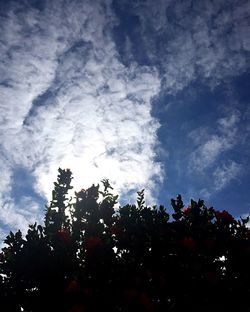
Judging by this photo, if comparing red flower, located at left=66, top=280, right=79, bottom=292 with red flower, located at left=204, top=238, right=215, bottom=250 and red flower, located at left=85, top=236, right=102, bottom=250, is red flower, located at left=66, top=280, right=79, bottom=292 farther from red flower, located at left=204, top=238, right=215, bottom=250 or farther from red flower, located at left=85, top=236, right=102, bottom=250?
red flower, located at left=204, top=238, right=215, bottom=250

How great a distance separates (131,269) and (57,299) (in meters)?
2.20

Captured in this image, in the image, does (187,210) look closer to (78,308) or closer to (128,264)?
(128,264)

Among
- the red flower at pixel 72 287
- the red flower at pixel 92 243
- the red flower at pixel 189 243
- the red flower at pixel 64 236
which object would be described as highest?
the red flower at pixel 189 243

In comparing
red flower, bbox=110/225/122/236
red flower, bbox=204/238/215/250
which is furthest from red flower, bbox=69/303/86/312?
red flower, bbox=204/238/215/250

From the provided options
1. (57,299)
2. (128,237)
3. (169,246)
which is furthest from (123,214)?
(57,299)

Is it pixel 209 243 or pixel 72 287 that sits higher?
pixel 209 243

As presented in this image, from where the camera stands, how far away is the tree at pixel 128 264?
8367mm


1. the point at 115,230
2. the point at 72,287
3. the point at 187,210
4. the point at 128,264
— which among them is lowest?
the point at 72,287

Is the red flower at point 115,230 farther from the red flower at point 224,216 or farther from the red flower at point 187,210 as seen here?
the red flower at point 224,216

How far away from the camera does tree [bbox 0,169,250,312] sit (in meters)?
8.37

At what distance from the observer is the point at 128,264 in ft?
29.7

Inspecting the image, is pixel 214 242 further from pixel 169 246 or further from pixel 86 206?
pixel 86 206

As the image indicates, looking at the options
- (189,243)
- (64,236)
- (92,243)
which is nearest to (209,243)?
(189,243)

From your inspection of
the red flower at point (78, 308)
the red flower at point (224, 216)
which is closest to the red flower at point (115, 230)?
the red flower at point (78, 308)
